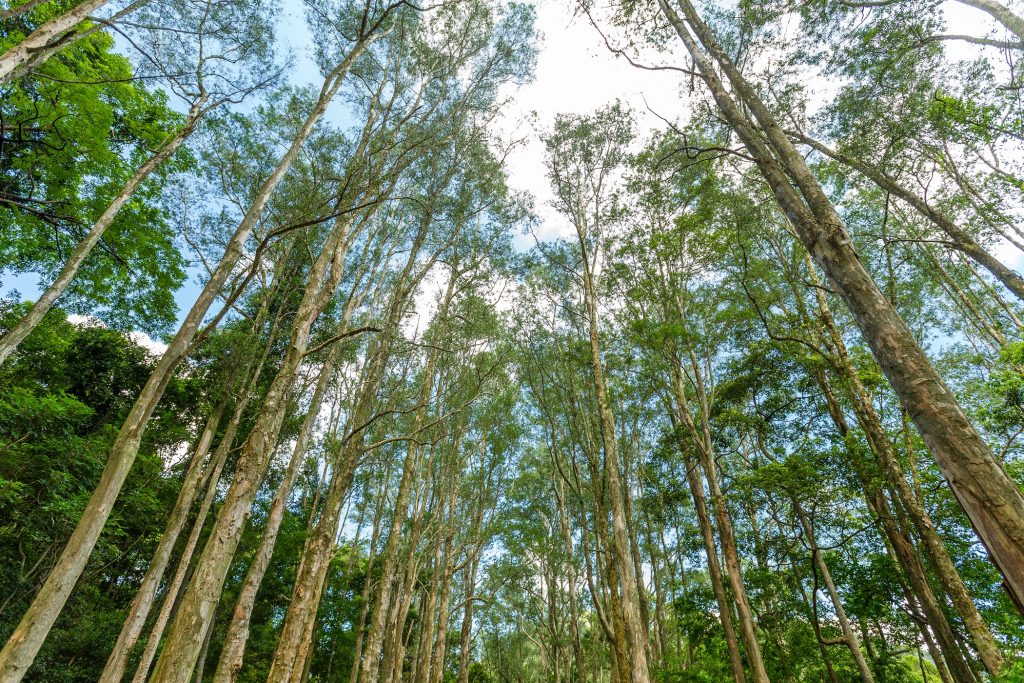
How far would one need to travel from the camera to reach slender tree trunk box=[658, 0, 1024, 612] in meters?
1.76

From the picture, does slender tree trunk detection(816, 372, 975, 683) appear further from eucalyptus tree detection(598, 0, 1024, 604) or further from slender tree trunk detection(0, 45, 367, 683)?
slender tree trunk detection(0, 45, 367, 683)

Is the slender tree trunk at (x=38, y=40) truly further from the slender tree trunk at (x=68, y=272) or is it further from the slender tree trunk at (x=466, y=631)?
the slender tree trunk at (x=466, y=631)

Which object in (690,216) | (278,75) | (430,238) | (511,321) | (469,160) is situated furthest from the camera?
(511,321)

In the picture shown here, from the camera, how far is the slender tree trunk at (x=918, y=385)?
176 cm

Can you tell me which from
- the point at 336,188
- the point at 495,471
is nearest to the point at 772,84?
the point at 336,188

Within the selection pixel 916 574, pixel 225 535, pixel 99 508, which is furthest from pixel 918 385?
pixel 916 574

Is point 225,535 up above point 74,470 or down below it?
below

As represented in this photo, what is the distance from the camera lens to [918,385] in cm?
217

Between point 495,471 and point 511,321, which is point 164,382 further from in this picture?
point 495,471

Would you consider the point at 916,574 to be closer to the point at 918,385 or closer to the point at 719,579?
the point at 719,579

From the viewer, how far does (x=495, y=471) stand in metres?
16.5

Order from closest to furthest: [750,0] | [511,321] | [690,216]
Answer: [750,0] → [690,216] → [511,321]

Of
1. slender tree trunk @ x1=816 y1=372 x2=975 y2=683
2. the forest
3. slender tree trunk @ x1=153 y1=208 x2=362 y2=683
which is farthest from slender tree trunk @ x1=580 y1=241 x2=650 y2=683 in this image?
slender tree trunk @ x1=153 y1=208 x2=362 y2=683

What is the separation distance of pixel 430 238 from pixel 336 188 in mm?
3861
